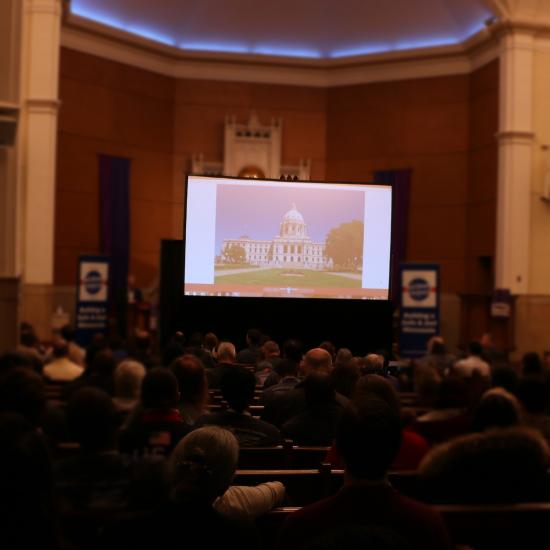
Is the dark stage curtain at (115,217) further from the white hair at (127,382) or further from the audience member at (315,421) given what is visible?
the white hair at (127,382)

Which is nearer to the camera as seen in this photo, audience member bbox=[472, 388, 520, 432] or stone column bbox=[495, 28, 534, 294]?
audience member bbox=[472, 388, 520, 432]

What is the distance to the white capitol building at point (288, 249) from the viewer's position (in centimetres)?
431

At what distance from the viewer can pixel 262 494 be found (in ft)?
9.99

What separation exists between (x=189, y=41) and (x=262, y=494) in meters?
16.5

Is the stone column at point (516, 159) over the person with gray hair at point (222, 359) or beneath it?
over

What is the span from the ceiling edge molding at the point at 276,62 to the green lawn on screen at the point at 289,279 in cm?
1305

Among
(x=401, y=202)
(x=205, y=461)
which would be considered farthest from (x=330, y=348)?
(x=401, y=202)

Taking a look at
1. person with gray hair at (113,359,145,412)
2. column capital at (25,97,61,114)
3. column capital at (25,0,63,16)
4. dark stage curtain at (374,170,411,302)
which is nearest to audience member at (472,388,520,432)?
person with gray hair at (113,359,145,412)

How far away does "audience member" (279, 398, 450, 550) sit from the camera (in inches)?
82.0

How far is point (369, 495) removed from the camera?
2127 millimetres

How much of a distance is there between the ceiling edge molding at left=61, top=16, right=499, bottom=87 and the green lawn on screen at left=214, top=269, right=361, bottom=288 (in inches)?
514

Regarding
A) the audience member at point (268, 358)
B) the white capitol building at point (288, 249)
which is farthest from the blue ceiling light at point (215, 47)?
the audience member at point (268, 358)

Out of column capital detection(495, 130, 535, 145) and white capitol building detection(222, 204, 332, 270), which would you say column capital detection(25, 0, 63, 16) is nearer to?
column capital detection(495, 130, 535, 145)

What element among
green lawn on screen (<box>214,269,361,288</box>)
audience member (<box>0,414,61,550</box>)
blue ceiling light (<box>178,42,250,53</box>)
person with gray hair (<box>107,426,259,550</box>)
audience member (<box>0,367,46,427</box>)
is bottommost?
person with gray hair (<box>107,426,259,550</box>)
